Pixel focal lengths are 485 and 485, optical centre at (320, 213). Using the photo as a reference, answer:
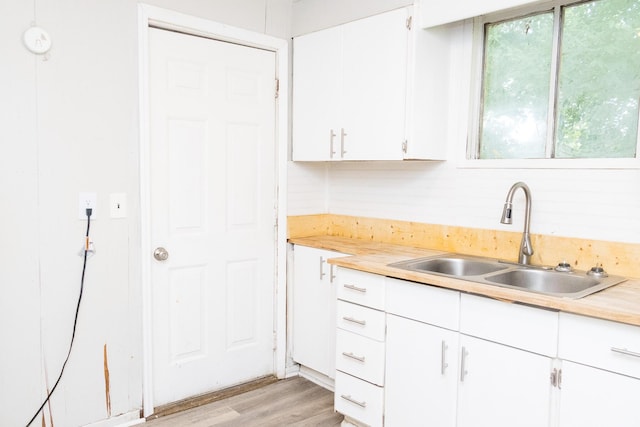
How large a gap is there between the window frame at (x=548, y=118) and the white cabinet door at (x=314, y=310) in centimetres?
98

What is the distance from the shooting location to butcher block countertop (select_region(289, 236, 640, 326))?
160cm

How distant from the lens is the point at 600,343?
162 cm

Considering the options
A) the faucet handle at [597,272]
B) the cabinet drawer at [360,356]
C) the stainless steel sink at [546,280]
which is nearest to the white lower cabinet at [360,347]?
the cabinet drawer at [360,356]

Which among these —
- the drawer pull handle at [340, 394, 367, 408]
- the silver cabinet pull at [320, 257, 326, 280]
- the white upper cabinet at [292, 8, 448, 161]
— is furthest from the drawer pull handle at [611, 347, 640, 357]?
the silver cabinet pull at [320, 257, 326, 280]

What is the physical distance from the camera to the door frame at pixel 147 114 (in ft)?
8.35

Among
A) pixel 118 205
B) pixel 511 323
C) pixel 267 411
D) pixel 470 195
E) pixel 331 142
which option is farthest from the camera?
pixel 331 142

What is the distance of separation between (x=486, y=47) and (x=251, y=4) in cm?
140

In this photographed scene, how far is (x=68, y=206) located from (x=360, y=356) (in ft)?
5.28

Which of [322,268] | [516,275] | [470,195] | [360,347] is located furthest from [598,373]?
[322,268]

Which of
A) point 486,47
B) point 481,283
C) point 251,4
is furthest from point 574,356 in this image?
point 251,4

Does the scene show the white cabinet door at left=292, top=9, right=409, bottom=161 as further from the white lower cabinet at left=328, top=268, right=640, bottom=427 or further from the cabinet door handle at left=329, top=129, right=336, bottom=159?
the white lower cabinet at left=328, top=268, right=640, bottom=427

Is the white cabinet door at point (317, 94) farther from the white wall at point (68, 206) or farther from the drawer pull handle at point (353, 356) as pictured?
the drawer pull handle at point (353, 356)

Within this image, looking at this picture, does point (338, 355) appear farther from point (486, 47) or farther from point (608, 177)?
point (486, 47)

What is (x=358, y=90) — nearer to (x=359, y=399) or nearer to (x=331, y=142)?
(x=331, y=142)
